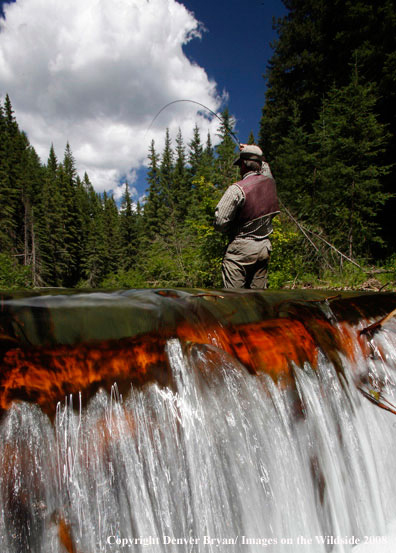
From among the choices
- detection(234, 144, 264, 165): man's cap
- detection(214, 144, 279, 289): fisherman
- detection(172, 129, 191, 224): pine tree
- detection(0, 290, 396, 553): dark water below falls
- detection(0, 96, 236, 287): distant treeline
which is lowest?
detection(0, 290, 396, 553): dark water below falls

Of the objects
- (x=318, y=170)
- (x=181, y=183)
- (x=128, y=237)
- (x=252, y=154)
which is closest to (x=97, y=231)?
(x=128, y=237)

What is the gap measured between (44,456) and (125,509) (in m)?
0.52

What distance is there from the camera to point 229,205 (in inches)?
137

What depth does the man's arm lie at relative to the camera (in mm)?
3480

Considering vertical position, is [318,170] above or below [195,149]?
below

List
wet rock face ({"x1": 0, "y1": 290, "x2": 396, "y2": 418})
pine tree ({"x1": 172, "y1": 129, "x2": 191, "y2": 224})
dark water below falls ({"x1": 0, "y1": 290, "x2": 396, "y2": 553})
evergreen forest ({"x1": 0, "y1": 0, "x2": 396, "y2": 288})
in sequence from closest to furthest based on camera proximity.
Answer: dark water below falls ({"x1": 0, "y1": 290, "x2": 396, "y2": 553}) < wet rock face ({"x1": 0, "y1": 290, "x2": 396, "y2": 418}) < evergreen forest ({"x1": 0, "y1": 0, "x2": 396, "y2": 288}) < pine tree ({"x1": 172, "y1": 129, "x2": 191, "y2": 224})

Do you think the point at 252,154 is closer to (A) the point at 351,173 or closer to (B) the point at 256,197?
(B) the point at 256,197

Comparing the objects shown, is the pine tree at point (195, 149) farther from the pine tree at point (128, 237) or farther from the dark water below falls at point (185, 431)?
the dark water below falls at point (185, 431)

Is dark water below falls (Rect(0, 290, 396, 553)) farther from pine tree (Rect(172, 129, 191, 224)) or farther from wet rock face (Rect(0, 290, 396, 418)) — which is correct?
pine tree (Rect(172, 129, 191, 224))

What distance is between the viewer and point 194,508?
5.24 feet

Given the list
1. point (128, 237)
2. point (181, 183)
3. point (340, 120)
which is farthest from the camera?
point (181, 183)

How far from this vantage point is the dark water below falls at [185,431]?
140cm

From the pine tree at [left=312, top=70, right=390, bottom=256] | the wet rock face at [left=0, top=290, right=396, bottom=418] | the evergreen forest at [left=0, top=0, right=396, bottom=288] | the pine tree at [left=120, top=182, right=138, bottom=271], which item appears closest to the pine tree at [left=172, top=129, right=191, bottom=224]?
the pine tree at [left=120, top=182, right=138, bottom=271]

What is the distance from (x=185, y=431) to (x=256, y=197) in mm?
2840
